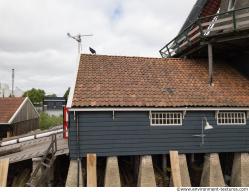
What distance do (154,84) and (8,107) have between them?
2404 centimetres

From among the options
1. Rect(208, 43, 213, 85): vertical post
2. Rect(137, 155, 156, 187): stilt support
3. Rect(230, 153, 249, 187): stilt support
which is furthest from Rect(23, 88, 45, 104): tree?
Rect(230, 153, 249, 187): stilt support

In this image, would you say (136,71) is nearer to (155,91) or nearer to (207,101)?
(155,91)

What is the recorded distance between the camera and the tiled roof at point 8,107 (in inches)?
1223

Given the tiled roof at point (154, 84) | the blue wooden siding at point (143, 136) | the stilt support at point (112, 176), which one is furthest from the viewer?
the tiled roof at point (154, 84)

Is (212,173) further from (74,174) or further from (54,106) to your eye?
(54,106)

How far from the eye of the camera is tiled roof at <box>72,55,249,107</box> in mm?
12820

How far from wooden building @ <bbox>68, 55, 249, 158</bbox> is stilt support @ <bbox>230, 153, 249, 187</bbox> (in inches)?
14.2

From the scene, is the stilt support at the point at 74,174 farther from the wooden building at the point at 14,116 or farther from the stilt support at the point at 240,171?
the wooden building at the point at 14,116

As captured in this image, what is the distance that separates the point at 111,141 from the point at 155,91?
310 centimetres

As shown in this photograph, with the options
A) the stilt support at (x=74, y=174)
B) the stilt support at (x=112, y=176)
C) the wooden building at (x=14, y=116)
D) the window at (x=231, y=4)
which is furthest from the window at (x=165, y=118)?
the wooden building at (x=14, y=116)

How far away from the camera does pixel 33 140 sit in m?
21.1

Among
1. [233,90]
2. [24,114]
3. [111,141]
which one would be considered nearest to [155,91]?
[111,141]

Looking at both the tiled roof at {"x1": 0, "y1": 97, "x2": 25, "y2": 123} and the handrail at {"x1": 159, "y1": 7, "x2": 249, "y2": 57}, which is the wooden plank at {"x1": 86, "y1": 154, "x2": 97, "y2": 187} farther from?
the tiled roof at {"x1": 0, "y1": 97, "x2": 25, "y2": 123}

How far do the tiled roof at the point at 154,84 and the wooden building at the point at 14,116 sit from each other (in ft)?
63.5
